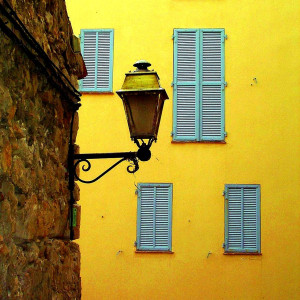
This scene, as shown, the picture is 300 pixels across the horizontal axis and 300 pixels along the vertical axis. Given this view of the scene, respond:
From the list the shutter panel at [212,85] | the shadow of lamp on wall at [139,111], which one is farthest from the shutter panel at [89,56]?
the shadow of lamp on wall at [139,111]

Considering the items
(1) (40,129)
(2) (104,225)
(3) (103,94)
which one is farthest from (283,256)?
(1) (40,129)

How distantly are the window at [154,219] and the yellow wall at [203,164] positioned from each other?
0.12 m

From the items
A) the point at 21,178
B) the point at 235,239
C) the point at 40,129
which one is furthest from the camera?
the point at 235,239

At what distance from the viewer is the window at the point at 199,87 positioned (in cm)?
1197

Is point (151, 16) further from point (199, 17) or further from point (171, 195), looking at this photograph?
point (171, 195)

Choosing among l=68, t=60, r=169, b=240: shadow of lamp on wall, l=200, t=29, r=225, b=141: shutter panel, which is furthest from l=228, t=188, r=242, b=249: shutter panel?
l=68, t=60, r=169, b=240: shadow of lamp on wall

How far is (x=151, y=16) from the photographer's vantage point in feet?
41.2

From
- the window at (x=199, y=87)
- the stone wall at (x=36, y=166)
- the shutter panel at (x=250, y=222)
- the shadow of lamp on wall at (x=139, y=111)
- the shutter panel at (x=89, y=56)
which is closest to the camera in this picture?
the stone wall at (x=36, y=166)

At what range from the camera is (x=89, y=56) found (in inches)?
485

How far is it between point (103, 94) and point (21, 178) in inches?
343

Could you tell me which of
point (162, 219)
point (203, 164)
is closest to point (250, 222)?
point (203, 164)

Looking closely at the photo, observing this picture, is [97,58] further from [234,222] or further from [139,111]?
[139,111]

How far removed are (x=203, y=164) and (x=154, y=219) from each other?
131cm

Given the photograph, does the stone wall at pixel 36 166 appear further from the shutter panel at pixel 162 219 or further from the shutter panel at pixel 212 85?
the shutter panel at pixel 212 85
